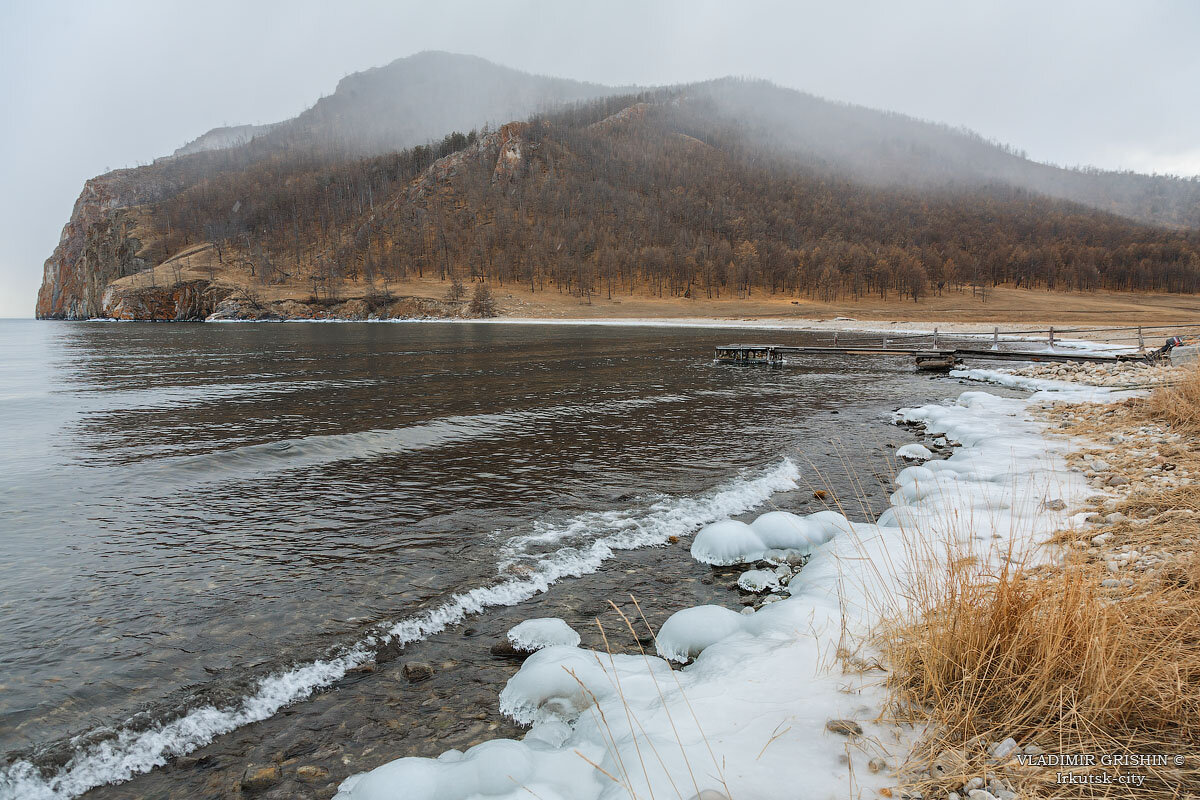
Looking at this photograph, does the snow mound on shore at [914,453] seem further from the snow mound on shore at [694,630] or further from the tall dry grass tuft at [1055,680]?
the tall dry grass tuft at [1055,680]

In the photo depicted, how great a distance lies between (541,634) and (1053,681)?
3948 millimetres

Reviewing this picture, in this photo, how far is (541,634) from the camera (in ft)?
17.9

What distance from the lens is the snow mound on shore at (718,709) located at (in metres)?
3.13

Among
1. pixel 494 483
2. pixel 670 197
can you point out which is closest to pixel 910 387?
pixel 494 483

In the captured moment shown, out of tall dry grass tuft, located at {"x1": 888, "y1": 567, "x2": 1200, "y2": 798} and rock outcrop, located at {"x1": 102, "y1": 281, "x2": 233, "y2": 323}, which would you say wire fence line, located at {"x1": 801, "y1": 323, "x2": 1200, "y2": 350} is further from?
rock outcrop, located at {"x1": 102, "y1": 281, "x2": 233, "y2": 323}

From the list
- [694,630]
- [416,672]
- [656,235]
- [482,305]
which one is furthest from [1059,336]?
[656,235]

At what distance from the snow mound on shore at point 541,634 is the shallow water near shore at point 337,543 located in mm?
262

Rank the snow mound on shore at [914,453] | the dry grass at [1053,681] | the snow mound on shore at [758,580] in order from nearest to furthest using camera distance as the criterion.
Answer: the dry grass at [1053,681], the snow mound on shore at [758,580], the snow mound on shore at [914,453]

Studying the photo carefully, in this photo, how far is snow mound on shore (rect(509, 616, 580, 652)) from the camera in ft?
17.6

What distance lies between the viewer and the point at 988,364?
31266mm

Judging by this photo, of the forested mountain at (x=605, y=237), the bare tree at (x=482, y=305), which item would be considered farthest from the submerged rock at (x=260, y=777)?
the forested mountain at (x=605, y=237)

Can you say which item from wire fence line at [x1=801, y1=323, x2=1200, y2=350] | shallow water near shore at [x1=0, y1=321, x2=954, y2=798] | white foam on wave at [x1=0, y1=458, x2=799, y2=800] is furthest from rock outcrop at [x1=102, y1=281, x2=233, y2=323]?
white foam on wave at [x1=0, y1=458, x2=799, y2=800]

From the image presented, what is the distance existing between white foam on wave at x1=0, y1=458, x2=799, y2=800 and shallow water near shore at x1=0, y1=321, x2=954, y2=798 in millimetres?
35

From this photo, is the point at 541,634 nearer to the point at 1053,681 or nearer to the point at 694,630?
the point at 694,630
